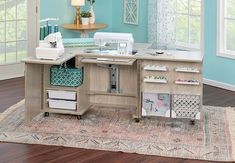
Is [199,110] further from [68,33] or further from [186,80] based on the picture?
[68,33]

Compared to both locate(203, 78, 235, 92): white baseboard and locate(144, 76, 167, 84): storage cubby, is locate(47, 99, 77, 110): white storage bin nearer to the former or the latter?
locate(144, 76, 167, 84): storage cubby

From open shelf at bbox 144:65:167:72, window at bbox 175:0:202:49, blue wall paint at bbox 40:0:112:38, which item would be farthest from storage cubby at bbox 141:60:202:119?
blue wall paint at bbox 40:0:112:38

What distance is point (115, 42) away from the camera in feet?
16.7

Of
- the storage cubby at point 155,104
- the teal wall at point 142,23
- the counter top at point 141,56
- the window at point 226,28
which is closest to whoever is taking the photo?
the counter top at point 141,56

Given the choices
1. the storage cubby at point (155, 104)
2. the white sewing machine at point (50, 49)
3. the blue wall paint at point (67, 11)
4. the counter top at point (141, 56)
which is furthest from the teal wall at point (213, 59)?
the white sewing machine at point (50, 49)

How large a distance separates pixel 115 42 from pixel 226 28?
201 cm

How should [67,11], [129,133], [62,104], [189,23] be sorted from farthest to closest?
[67,11], [189,23], [62,104], [129,133]

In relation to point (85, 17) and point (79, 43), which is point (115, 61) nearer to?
point (79, 43)

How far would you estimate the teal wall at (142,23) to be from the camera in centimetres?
648

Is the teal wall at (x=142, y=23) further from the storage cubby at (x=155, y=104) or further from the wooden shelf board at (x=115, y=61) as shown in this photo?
the wooden shelf board at (x=115, y=61)

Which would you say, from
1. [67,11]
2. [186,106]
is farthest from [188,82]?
[67,11]

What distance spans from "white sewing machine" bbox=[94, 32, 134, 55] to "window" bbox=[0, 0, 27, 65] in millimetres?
2346

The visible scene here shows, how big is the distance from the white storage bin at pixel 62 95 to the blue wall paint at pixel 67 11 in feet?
8.65

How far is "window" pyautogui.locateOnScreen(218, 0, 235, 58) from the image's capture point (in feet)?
20.9
